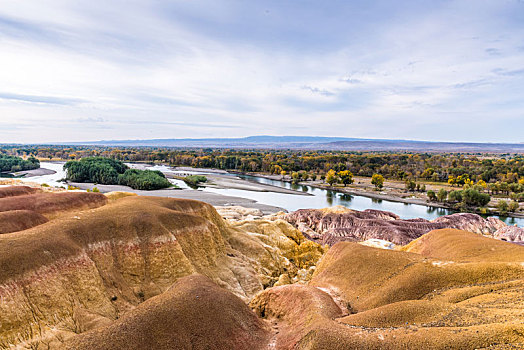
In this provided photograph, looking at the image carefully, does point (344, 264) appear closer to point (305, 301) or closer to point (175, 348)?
point (305, 301)

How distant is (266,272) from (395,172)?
154 meters

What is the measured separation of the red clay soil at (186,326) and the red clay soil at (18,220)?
16.9m

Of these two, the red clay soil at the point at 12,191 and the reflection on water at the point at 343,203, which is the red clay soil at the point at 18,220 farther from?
the reflection on water at the point at 343,203

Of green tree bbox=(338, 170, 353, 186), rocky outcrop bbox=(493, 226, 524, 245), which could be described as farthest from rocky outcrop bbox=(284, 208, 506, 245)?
green tree bbox=(338, 170, 353, 186)

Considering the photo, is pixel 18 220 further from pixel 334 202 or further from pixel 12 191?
pixel 334 202

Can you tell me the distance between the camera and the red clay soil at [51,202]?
107 ft

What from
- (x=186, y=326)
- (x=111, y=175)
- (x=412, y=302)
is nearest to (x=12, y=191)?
(x=186, y=326)

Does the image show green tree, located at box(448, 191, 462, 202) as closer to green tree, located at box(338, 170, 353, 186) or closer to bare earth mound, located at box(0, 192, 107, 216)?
green tree, located at box(338, 170, 353, 186)

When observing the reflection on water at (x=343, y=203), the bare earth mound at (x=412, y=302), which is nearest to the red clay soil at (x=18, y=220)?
the bare earth mound at (x=412, y=302)

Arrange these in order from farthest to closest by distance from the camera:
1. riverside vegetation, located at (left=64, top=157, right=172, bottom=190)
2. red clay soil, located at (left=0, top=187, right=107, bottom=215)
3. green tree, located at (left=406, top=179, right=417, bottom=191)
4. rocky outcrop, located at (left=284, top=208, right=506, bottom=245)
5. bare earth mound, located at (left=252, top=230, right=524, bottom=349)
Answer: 1. green tree, located at (left=406, top=179, right=417, bottom=191)
2. riverside vegetation, located at (left=64, top=157, right=172, bottom=190)
3. rocky outcrop, located at (left=284, top=208, right=506, bottom=245)
4. red clay soil, located at (left=0, top=187, right=107, bottom=215)
5. bare earth mound, located at (left=252, top=230, right=524, bottom=349)

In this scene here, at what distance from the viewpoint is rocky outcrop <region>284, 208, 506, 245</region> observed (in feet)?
189

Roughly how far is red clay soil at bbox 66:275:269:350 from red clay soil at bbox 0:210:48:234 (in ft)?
55.3

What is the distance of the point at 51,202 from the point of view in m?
34.1

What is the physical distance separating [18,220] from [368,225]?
56.1m
